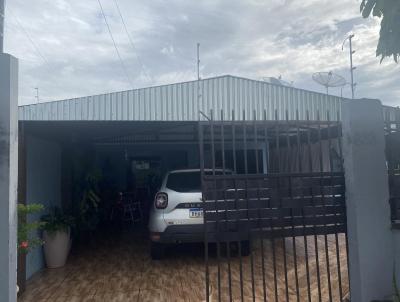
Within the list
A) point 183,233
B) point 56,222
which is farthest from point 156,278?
point 56,222

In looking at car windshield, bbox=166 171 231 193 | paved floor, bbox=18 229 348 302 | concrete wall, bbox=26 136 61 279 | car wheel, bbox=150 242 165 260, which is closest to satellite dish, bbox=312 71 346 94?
paved floor, bbox=18 229 348 302

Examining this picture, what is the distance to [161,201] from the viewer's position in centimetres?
562

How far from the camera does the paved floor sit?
14.5 feet

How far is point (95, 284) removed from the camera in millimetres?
4918

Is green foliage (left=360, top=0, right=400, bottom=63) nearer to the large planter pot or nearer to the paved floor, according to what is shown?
the paved floor

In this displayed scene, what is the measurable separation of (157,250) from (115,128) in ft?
8.98

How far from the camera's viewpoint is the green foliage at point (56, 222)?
5.66 m

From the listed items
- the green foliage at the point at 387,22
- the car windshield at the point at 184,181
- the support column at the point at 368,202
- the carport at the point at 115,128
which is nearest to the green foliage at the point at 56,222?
the carport at the point at 115,128

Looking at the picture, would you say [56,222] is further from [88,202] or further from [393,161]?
[393,161]

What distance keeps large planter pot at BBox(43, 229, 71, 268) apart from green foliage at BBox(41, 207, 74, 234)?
0.06m

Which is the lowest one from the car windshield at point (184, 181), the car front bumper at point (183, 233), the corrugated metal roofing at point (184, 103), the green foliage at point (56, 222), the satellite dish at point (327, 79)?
the car front bumper at point (183, 233)

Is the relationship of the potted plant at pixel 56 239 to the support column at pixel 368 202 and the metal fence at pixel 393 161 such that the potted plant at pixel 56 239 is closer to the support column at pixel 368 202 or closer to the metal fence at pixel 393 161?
the support column at pixel 368 202

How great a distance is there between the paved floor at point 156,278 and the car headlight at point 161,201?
0.99 metres

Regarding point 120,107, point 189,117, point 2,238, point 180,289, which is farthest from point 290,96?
point 2,238
